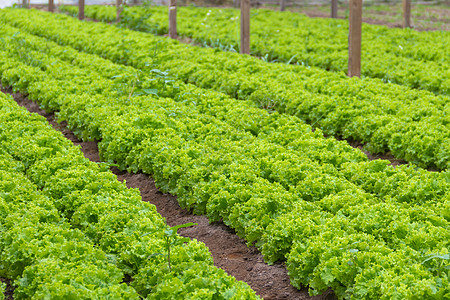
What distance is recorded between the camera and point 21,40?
1780 centimetres

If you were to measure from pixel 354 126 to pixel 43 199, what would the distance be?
239 inches

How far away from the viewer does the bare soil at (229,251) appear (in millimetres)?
6477

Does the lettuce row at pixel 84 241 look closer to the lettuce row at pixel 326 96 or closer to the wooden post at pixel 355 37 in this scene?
the lettuce row at pixel 326 96

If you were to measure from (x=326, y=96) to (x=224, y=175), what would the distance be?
455 cm

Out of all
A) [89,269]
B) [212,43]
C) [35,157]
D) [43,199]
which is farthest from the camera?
[212,43]

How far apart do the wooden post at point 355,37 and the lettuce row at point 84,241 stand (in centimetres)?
794

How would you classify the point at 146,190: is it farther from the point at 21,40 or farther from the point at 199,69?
the point at 21,40

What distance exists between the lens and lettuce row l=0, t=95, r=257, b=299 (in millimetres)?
5473

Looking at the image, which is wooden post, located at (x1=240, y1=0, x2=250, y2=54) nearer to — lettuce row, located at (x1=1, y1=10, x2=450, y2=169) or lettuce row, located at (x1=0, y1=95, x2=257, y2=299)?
lettuce row, located at (x1=1, y1=10, x2=450, y2=169)

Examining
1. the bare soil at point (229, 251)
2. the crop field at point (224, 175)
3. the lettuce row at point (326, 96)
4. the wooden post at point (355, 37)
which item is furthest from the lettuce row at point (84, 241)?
the wooden post at point (355, 37)

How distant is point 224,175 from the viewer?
806cm

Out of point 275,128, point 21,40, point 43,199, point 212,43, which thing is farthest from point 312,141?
point 21,40

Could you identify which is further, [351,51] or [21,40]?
[21,40]

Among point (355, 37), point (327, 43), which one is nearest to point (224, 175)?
point (355, 37)
